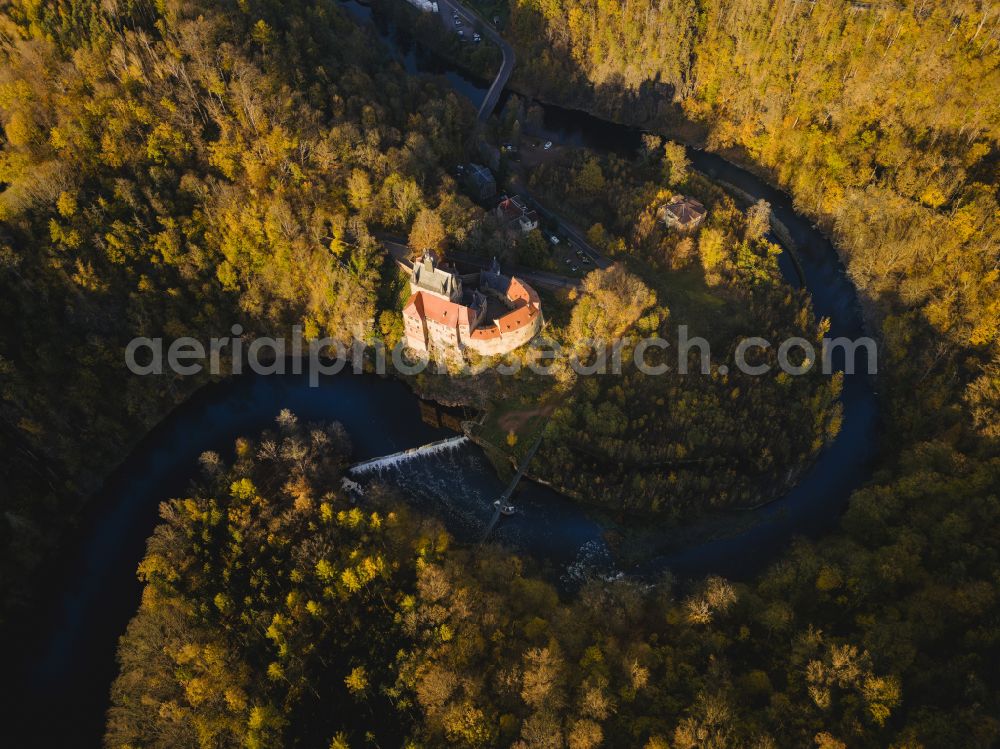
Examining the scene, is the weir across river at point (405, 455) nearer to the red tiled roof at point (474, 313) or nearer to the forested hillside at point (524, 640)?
the forested hillside at point (524, 640)

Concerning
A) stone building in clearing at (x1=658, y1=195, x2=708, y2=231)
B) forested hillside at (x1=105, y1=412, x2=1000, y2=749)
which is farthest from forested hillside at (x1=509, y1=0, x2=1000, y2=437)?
stone building in clearing at (x1=658, y1=195, x2=708, y2=231)

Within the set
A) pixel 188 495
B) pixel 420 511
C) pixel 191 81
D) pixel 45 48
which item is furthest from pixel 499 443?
pixel 45 48

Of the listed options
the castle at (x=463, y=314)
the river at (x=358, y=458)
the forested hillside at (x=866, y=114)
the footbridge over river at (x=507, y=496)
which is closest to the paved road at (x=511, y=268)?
A: the castle at (x=463, y=314)

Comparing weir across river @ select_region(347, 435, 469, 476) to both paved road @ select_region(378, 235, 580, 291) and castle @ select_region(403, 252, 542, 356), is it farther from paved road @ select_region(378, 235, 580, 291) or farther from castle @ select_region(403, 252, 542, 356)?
paved road @ select_region(378, 235, 580, 291)

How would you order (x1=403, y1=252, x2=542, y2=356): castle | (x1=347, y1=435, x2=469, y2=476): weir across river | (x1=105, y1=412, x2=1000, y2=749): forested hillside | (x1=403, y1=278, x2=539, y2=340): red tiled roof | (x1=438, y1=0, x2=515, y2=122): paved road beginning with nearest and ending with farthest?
1. (x1=105, y1=412, x2=1000, y2=749): forested hillside
2. (x1=403, y1=278, x2=539, y2=340): red tiled roof
3. (x1=403, y1=252, x2=542, y2=356): castle
4. (x1=347, y1=435, x2=469, y2=476): weir across river
5. (x1=438, y1=0, x2=515, y2=122): paved road

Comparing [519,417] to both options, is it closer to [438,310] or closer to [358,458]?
[438,310]

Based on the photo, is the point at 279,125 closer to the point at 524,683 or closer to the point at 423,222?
the point at 423,222

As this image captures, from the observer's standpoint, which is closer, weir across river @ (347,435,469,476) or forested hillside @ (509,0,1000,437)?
weir across river @ (347,435,469,476)
